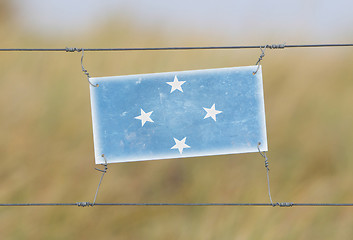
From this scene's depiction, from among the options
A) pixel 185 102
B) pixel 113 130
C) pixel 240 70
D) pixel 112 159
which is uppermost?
pixel 240 70

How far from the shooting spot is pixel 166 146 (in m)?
3.30

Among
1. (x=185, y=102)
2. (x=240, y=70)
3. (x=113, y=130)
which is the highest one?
(x=240, y=70)

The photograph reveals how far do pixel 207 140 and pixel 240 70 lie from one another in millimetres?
646

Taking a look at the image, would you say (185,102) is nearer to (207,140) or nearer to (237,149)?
(207,140)

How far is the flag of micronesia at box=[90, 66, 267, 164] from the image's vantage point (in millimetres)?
3291

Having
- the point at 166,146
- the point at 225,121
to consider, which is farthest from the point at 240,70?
the point at 166,146

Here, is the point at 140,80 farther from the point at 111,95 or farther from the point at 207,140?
the point at 207,140

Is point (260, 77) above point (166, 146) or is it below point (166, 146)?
above

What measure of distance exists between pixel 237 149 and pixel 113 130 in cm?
104

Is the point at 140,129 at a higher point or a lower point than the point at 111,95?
lower

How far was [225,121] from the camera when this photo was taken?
3.31 metres

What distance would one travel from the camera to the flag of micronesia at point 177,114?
329 cm

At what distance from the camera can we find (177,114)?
333cm

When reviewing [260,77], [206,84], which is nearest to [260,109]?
[260,77]
